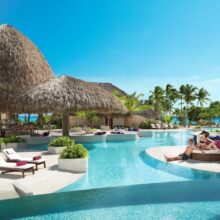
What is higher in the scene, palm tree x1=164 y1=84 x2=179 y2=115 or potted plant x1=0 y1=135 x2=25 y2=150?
palm tree x1=164 y1=84 x2=179 y2=115

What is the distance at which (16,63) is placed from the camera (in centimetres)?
1900

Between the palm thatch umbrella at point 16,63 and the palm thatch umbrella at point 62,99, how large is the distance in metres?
2.19

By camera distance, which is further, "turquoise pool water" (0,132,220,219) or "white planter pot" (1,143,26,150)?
"white planter pot" (1,143,26,150)

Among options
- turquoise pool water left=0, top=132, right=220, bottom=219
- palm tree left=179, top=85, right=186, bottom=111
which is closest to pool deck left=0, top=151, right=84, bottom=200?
turquoise pool water left=0, top=132, right=220, bottom=219

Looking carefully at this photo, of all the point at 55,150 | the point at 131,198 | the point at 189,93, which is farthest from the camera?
the point at 189,93

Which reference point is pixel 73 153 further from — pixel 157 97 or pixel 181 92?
pixel 181 92

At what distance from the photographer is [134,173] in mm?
8422

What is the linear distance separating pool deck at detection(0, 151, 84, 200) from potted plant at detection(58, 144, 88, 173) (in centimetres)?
29

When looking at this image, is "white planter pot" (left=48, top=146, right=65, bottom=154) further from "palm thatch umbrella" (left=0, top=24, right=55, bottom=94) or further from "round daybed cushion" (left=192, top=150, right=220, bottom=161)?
"palm thatch umbrella" (left=0, top=24, right=55, bottom=94)

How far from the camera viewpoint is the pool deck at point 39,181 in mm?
6266

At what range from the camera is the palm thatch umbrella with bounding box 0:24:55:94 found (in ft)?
60.6

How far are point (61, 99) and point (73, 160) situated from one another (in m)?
7.84

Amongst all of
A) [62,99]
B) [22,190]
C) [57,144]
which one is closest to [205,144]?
[57,144]

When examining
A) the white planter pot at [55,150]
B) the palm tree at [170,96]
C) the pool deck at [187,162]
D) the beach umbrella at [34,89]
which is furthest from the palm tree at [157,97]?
the white planter pot at [55,150]
